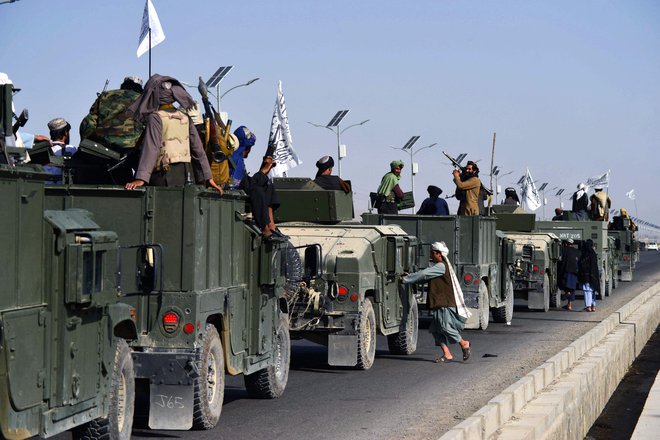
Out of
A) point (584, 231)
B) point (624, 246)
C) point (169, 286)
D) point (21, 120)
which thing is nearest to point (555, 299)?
point (584, 231)

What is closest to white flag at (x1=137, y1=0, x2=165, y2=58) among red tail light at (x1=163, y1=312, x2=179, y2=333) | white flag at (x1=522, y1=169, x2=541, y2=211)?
red tail light at (x1=163, y1=312, x2=179, y2=333)

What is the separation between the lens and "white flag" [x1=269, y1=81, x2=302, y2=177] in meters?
48.0

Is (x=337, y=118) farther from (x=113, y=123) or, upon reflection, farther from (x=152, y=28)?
(x=113, y=123)

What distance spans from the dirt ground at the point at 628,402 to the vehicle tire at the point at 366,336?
308 centimetres

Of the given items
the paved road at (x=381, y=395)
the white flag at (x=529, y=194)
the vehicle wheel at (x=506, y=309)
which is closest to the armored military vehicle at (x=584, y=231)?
the vehicle wheel at (x=506, y=309)

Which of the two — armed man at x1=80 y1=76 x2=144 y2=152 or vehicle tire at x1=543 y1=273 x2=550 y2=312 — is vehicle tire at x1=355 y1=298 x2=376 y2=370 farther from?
vehicle tire at x1=543 y1=273 x2=550 y2=312

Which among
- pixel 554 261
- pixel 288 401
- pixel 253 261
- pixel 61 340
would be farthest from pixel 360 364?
pixel 554 261

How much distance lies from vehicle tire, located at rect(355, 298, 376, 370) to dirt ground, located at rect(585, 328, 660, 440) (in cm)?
308

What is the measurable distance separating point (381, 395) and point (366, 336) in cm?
314

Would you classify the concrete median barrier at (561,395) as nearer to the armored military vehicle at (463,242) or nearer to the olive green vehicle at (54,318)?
the olive green vehicle at (54,318)

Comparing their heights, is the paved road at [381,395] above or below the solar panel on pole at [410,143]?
below

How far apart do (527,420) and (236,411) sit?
11.3 ft

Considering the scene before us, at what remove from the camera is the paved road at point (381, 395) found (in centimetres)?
1276

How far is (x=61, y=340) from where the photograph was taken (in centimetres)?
925
